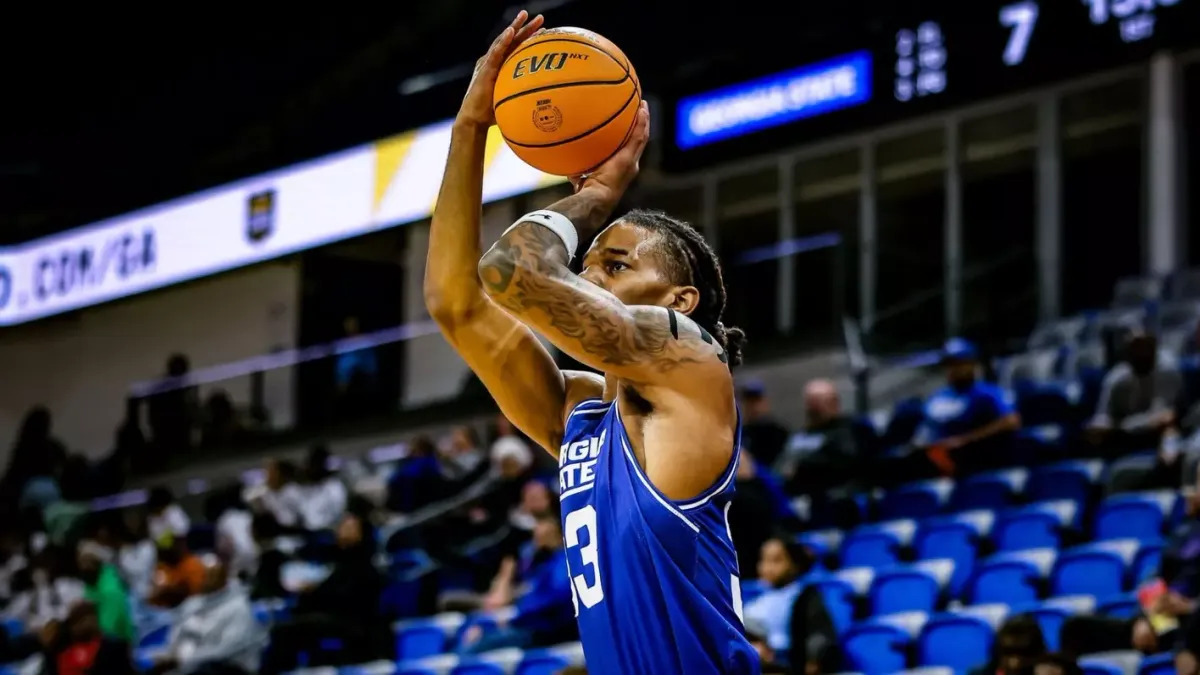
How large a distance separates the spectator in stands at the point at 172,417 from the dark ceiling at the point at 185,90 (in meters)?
1.85

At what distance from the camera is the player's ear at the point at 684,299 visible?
342cm

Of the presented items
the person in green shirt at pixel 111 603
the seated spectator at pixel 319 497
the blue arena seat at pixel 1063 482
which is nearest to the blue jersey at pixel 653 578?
the blue arena seat at pixel 1063 482

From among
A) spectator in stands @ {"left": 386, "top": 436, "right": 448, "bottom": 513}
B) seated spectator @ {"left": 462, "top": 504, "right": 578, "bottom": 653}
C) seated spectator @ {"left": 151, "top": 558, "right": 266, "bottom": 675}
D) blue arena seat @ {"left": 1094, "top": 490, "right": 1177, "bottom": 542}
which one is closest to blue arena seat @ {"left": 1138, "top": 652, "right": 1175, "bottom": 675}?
blue arena seat @ {"left": 1094, "top": 490, "right": 1177, "bottom": 542}

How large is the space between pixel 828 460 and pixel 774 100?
220 centimetres

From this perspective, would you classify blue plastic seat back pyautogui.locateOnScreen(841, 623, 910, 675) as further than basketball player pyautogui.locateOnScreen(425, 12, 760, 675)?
Yes

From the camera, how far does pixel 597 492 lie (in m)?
3.26

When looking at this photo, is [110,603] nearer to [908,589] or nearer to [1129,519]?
[908,589]

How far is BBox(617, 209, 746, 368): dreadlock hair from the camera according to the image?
135 inches

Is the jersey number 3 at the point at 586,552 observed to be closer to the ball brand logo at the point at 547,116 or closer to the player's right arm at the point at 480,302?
the player's right arm at the point at 480,302

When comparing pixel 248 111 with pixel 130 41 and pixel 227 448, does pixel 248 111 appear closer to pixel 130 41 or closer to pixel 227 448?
pixel 130 41

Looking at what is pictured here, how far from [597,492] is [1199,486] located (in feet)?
15.7

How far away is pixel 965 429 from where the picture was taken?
9.62 meters

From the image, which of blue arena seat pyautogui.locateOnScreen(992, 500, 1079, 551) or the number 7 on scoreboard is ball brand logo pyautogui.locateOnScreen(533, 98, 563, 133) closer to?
blue arena seat pyautogui.locateOnScreen(992, 500, 1079, 551)

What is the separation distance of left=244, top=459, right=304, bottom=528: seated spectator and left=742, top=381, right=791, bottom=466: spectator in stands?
368 cm
